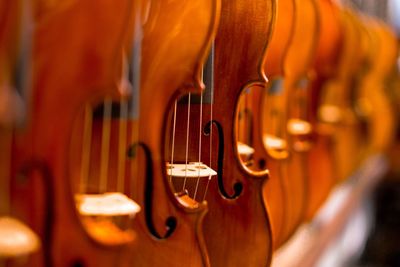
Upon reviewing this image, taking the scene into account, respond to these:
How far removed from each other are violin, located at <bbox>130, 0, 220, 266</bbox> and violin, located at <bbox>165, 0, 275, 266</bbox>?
17cm

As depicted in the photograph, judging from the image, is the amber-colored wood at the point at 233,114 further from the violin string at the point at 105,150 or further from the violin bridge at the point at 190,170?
the violin string at the point at 105,150

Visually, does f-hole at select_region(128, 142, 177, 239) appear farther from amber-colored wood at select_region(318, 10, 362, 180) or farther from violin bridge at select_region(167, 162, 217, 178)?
amber-colored wood at select_region(318, 10, 362, 180)

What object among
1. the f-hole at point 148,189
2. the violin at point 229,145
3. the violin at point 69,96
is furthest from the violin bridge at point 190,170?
the violin at point 69,96

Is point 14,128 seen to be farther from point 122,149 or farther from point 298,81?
point 298,81

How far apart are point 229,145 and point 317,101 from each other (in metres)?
1.30

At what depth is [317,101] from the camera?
268cm

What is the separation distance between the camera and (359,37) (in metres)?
3.18

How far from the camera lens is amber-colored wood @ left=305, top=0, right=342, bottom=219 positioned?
99.1 inches

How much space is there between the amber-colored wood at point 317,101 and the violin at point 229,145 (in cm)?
90

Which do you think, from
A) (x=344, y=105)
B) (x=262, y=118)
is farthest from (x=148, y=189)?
(x=344, y=105)

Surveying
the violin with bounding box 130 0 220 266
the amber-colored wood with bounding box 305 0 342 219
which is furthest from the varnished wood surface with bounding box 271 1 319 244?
the violin with bounding box 130 0 220 266

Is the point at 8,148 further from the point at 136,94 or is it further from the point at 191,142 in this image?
the point at 191,142

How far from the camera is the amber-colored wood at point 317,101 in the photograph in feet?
8.26

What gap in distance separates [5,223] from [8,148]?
0.09m
